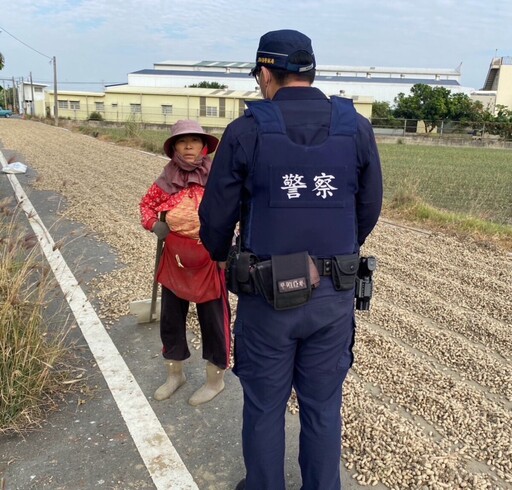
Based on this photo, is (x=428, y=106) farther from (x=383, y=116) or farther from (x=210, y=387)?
(x=210, y=387)

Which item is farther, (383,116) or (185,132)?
(383,116)

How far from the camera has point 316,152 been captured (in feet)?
6.33

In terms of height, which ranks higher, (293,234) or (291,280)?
(293,234)

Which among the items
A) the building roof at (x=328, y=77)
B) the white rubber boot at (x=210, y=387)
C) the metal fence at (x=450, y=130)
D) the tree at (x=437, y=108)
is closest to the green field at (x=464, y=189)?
the white rubber boot at (x=210, y=387)

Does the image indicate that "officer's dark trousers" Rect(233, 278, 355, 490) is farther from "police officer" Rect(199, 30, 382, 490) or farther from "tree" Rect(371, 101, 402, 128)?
"tree" Rect(371, 101, 402, 128)

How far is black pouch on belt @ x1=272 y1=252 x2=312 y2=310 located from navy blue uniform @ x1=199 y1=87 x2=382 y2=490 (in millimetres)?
45

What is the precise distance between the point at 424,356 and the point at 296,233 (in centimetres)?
235

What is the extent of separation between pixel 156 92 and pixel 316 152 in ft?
181

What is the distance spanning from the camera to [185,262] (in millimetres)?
3088

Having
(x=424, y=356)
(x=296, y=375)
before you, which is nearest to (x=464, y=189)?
(x=424, y=356)

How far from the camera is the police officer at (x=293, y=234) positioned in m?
1.94

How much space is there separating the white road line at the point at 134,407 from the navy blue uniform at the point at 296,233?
51 centimetres

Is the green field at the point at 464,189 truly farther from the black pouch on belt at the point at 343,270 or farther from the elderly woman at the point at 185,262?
the black pouch on belt at the point at 343,270

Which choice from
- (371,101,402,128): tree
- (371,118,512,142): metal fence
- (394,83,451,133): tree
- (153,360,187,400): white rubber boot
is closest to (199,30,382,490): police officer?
(153,360,187,400): white rubber boot
